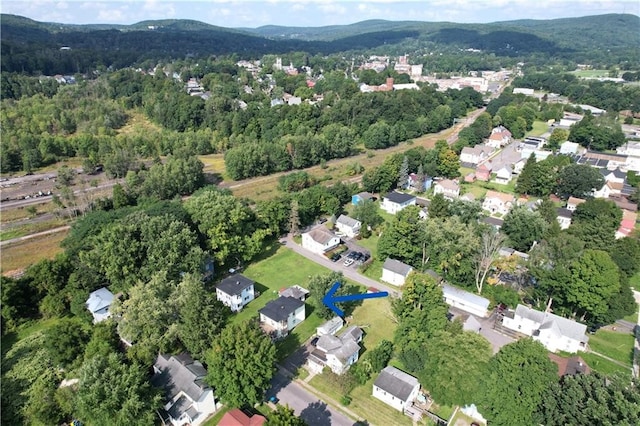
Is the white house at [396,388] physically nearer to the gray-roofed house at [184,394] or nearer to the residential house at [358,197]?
the gray-roofed house at [184,394]

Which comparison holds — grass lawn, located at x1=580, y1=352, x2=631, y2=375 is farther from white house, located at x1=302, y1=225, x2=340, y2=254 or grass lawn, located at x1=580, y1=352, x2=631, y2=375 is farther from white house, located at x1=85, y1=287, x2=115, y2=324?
white house, located at x1=85, y1=287, x2=115, y2=324

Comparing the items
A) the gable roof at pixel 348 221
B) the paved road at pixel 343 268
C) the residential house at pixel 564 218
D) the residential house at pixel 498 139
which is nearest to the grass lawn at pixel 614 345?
the paved road at pixel 343 268

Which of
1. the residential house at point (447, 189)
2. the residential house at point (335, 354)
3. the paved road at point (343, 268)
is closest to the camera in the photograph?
the residential house at point (335, 354)

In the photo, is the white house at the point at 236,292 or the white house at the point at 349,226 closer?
the white house at the point at 236,292

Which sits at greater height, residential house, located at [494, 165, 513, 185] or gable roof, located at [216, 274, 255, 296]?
gable roof, located at [216, 274, 255, 296]

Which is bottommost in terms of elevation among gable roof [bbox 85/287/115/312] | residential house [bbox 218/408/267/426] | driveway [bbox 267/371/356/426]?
driveway [bbox 267/371/356/426]

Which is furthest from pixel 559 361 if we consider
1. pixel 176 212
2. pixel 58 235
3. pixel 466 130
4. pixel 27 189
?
pixel 27 189

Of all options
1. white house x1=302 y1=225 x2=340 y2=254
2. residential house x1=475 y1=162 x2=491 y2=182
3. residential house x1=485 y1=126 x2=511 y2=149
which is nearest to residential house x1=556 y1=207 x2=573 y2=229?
residential house x1=475 y1=162 x2=491 y2=182
